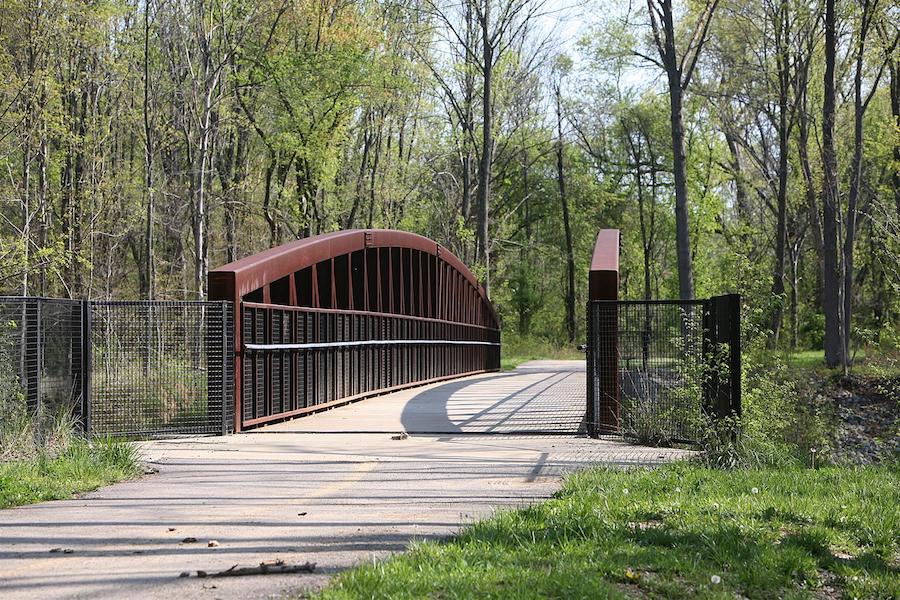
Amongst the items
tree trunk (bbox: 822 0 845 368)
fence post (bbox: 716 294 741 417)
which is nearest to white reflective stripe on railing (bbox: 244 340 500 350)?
fence post (bbox: 716 294 741 417)

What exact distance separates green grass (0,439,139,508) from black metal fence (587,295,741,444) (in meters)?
5.61

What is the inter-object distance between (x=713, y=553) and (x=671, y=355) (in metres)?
6.02

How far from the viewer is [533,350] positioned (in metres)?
50.9

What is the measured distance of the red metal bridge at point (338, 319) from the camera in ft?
42.4

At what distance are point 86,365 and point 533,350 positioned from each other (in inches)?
1605

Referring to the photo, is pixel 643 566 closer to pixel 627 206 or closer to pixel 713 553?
pixel 713 553

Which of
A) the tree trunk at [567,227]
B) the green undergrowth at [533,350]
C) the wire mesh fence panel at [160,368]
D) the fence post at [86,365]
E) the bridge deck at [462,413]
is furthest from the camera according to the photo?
the tree trunk at [567,227]

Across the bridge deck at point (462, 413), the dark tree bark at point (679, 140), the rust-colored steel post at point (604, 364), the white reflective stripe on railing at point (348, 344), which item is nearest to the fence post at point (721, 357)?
the rust-colored steel post at point (604, 364)

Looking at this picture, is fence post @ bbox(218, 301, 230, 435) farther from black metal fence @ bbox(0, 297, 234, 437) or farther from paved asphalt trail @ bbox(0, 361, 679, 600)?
paved asphalt trail @ bbox(0, 361, 679, 600)

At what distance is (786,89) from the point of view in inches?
1390

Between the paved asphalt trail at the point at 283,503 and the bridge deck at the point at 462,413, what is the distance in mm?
81

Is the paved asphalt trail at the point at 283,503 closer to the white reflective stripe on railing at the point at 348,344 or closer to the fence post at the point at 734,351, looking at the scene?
the fence post at the point at 734,351

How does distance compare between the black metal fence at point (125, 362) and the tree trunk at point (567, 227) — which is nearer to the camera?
the black metal fence at point (125, 362)

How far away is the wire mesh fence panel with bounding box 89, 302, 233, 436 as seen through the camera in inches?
450
